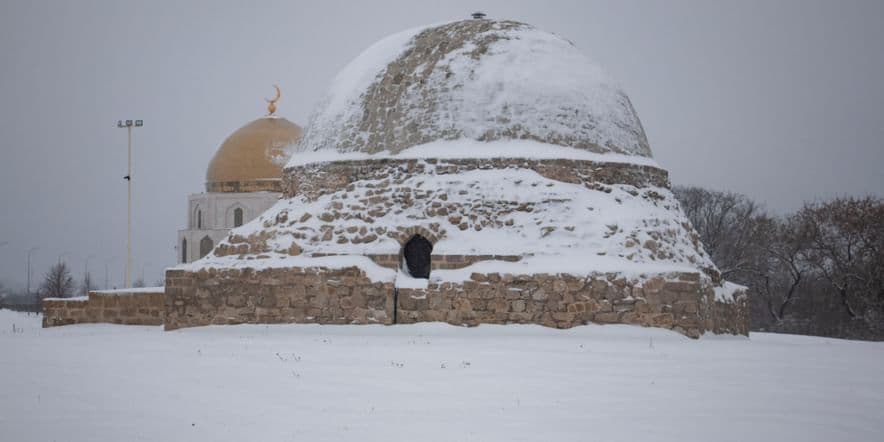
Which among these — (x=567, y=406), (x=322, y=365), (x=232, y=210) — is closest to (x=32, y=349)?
(x=322, y=365)

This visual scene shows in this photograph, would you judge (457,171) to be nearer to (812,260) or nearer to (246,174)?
(812,260)

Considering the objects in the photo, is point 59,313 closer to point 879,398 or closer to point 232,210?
point 879,398

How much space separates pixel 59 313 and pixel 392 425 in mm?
13516

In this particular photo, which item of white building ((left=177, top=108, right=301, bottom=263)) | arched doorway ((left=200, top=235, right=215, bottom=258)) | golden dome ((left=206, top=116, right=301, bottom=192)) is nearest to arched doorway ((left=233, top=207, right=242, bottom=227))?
white building ((left=177, top=108, right=301, bottom=263))

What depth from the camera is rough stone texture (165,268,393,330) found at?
16219 mm

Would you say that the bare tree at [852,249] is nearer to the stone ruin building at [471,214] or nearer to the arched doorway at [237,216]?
the stone ruin building at [471,214]

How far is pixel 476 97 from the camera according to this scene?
18.0 meters

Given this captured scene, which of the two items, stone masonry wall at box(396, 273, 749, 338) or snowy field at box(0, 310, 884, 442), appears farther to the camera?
stone masonry wall at box(396, 273, 749, 338)

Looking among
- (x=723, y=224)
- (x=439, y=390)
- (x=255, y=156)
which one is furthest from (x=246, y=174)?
(x=439, y=390)

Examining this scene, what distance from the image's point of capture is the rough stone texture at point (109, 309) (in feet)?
62.4

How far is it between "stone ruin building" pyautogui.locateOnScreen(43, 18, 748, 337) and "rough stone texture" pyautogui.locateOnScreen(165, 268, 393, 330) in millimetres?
23

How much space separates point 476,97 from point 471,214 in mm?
2315

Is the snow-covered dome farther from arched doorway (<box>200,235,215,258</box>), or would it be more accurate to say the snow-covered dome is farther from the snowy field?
Answer: arched doorway (<box>200,235,215,258</box>)

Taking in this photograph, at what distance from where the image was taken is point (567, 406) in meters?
8.97
